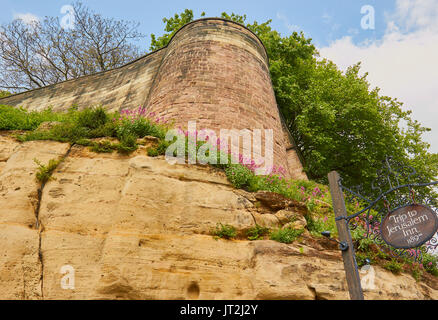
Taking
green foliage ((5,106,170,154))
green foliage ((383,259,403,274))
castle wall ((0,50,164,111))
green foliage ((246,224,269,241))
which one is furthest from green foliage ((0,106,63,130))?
green foliage ((383,259,403,274))

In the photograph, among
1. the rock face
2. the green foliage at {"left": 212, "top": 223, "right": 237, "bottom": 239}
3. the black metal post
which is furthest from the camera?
the green foliage at {"left": 212, "top": 223, "right": 237, "bottom": 239}

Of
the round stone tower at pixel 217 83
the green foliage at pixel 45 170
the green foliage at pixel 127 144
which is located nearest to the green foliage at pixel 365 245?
the round stone tower at pixel 217 83

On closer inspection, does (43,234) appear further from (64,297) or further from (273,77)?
(273,77)

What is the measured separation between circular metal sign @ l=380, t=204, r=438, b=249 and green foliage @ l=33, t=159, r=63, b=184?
4.72 m

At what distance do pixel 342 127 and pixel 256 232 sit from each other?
11261mm

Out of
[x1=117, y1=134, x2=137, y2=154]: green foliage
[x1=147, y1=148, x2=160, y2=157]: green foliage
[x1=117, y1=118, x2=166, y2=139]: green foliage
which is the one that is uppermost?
[x1=117, y1=118, x2=166, y2=139]: green foliage

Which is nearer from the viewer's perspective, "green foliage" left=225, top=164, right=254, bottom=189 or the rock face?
the rock face

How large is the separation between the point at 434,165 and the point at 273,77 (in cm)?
830

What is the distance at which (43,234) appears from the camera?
13.8 feet

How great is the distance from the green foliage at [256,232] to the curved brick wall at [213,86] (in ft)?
11.1

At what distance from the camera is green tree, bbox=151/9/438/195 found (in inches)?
531

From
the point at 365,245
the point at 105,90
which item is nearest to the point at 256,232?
the point at 365,245

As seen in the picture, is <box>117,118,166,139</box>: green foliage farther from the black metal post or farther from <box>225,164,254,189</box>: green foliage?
the black metal post

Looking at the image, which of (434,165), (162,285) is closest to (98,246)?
(162,285)
